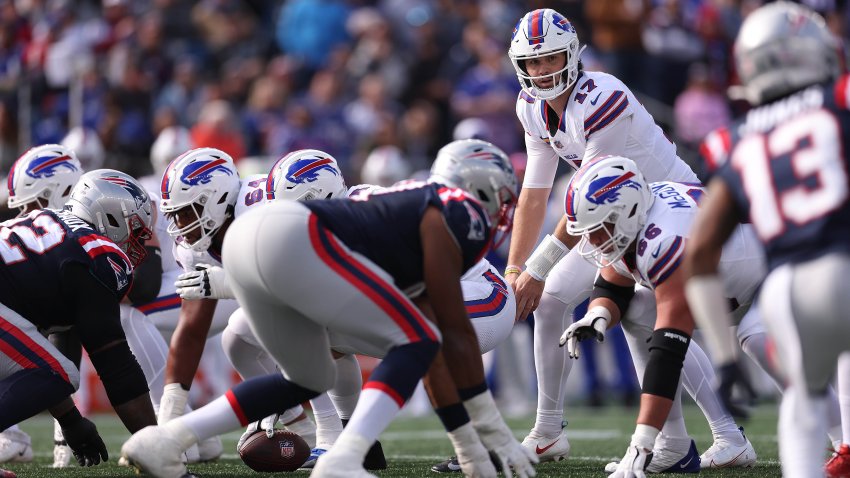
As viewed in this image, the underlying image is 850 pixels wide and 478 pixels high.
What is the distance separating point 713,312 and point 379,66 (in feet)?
29.8

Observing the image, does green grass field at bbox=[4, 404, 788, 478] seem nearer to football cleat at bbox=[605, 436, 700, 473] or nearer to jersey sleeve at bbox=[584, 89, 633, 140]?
football cleat at bbox=[605, 436, 700, 473]

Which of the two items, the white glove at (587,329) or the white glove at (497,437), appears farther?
the white glove at (587,329)

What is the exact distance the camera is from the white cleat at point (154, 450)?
418 centimetres

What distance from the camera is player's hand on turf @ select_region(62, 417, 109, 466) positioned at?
5.19 meters

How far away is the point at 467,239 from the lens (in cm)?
406

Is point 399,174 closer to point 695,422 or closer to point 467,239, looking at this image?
point 695,422

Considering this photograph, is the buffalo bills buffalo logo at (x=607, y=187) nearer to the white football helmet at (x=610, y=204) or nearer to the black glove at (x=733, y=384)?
the white football helmet at (x=610, y=204)

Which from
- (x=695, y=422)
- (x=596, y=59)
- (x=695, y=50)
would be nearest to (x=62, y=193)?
(x=695, y=422)

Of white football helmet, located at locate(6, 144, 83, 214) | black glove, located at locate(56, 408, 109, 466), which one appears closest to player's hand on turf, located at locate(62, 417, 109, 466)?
black glove, located at locate(56, 408, 109, 466)

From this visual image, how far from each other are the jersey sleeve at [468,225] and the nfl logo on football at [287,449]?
1.54 meters

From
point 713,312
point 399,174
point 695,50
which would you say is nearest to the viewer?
point 713,312

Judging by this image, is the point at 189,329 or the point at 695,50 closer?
the point at 189,329

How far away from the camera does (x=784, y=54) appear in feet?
11.6

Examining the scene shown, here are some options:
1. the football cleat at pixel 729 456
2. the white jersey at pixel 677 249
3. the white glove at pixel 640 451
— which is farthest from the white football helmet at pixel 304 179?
the football cleat at pixel 729 456
